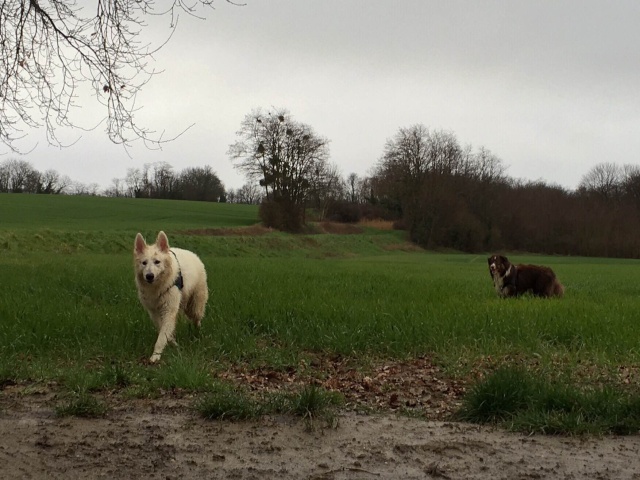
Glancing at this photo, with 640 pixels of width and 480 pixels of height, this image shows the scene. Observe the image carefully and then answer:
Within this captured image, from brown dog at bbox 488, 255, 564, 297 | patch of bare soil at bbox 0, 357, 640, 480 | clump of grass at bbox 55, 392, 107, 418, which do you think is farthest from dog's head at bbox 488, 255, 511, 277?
clump of grass at bbox 55, 392, 107, 418

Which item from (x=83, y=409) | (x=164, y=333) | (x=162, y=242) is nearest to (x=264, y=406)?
(x=83, y=409)

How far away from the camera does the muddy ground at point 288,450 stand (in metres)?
3.82

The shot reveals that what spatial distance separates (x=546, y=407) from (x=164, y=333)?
483 cm

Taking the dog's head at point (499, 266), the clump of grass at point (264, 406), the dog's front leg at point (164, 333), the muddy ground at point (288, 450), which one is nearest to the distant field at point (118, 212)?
the dog's head at point (499, 266)

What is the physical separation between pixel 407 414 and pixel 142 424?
2.25 metres

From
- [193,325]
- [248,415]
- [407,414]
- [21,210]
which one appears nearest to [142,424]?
[248,415]

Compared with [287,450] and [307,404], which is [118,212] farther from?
[287,450]

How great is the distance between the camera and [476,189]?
70.4 metres

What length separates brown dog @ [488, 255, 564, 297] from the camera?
→ 13859mm

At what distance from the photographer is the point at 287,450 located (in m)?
4.21

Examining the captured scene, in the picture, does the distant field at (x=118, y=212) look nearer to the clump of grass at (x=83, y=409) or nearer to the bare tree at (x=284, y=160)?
the bare tree at (x=284, y=160)

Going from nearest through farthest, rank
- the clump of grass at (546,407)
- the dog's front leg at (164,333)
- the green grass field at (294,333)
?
the clump of grass at (546,407)
the green grass field at (294,333)
the dog's front leg at (164,333)

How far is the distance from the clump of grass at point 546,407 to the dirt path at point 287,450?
0.58 ft

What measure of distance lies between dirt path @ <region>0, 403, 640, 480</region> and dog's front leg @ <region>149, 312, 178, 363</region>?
243 cm
